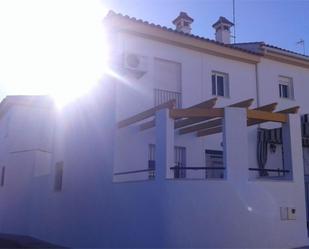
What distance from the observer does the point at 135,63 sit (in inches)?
547

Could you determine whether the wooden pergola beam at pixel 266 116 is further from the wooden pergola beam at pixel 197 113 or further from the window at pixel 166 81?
the window at pixel 166 81

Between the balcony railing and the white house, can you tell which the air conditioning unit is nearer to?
the white house

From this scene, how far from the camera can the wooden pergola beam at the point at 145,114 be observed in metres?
11.8

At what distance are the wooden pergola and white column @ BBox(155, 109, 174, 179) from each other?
21 centimetres

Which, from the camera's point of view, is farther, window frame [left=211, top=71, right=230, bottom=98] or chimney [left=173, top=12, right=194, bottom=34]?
chimney [left=173, top=12, right=194, bottom=34]

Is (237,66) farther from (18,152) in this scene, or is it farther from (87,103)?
(18,152)

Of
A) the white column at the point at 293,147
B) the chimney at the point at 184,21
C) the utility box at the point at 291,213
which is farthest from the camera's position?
the chimney at the point at 184,21

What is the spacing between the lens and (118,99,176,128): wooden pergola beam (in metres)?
11.8

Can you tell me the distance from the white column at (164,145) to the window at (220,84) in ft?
16.7

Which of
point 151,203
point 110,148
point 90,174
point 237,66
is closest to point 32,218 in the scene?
point 90,174

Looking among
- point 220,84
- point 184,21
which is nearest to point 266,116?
point 220,84

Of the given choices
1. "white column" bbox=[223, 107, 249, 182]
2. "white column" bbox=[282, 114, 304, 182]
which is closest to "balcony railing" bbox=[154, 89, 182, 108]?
"white column" bbox=[223, 107, 249, 182]

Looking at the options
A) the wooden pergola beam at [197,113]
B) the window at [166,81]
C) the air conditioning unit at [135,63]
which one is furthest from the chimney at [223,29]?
the wooden pergola beam at [197,113]

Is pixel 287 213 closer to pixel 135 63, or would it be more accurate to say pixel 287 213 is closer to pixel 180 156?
pixel 180 156
